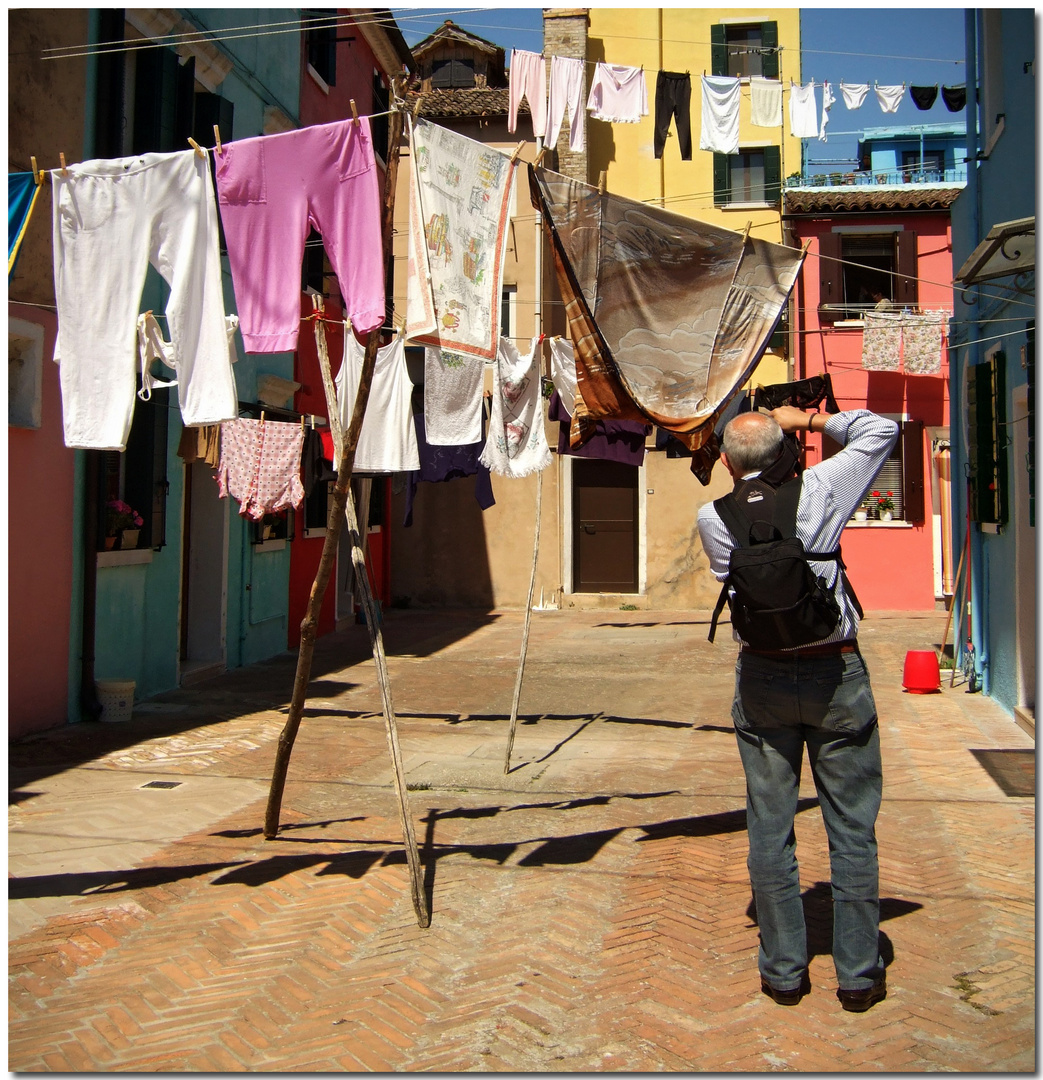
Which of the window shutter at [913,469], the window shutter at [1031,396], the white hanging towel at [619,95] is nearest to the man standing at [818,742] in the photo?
the window shutter at [1031,396]

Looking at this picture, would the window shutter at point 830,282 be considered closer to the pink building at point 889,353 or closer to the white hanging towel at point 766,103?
the pink building at point 889,353

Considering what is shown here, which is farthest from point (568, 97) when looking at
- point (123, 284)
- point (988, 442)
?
point (123, 284)

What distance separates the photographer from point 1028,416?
8.60 meters

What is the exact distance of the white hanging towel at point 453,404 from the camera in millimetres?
10141

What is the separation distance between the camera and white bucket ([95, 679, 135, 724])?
8.95 m

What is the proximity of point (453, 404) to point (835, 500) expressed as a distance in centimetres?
677

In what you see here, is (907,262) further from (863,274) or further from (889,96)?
(889,96)

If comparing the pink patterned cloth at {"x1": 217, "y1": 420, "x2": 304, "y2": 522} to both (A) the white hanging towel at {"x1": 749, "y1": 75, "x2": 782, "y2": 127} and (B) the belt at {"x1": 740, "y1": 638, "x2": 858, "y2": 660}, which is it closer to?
(B) the belt at {"x1": 740, "y1": 638, "x2": 858, "y2": 660}

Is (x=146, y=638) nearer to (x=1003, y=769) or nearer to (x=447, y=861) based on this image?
(x=447, y=861)

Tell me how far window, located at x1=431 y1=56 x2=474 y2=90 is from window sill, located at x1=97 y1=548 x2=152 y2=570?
56.9 feet

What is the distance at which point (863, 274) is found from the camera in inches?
790

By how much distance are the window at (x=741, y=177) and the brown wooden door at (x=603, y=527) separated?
6.27 m

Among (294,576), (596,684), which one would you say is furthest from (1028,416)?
(294,576)

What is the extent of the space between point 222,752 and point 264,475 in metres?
3.19
